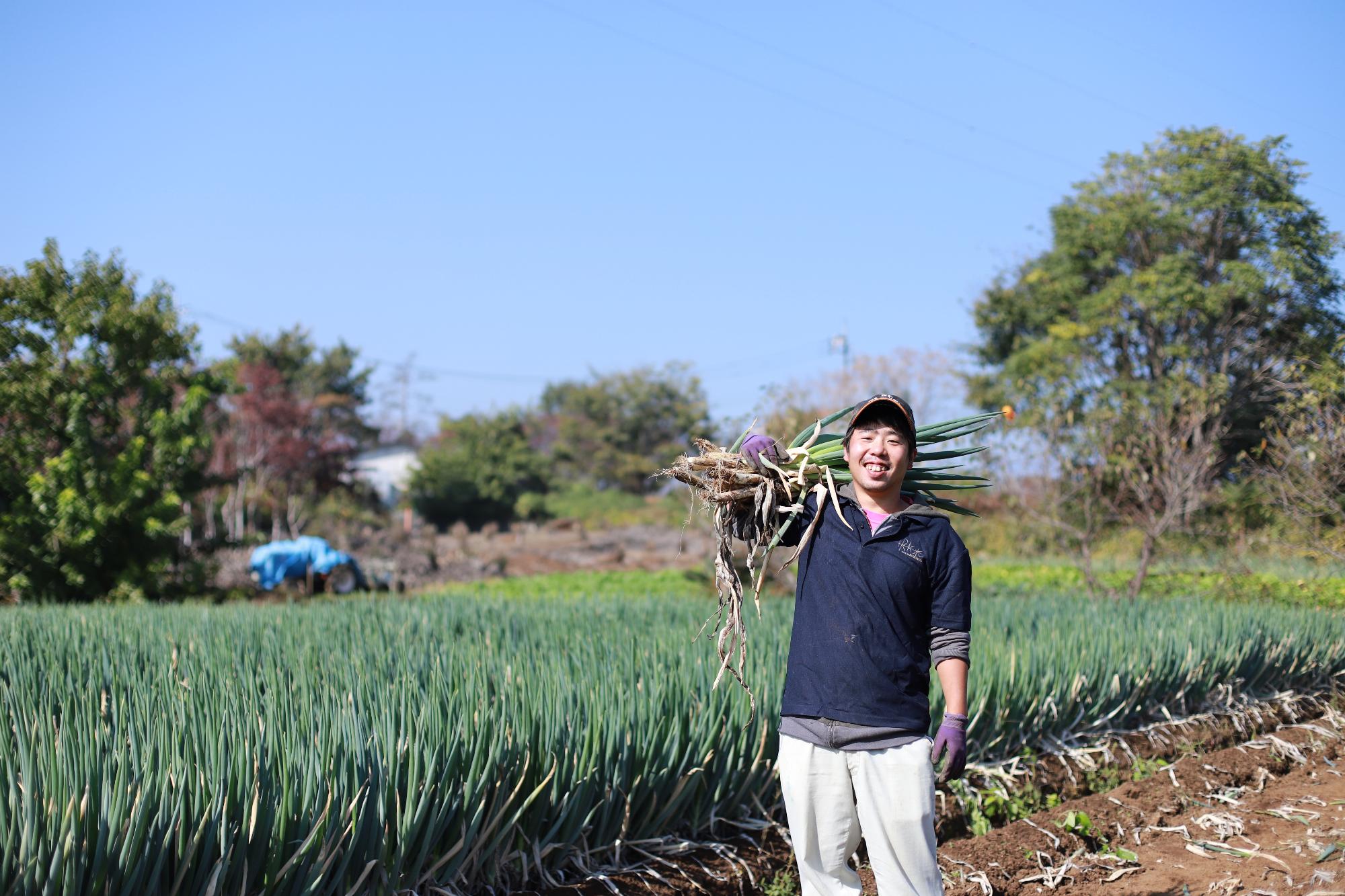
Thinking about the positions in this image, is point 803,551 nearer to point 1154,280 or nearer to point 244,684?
point 244,684

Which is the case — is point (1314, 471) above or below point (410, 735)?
above

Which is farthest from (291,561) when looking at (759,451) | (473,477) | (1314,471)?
(473,477)

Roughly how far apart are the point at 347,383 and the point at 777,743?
37037mm

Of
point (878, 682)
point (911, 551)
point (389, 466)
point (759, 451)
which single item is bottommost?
point (878, 682)

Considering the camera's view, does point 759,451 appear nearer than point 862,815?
No

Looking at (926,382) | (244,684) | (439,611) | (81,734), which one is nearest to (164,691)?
(244,684)

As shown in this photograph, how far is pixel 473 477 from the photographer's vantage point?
3416 cm

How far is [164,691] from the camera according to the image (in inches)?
156

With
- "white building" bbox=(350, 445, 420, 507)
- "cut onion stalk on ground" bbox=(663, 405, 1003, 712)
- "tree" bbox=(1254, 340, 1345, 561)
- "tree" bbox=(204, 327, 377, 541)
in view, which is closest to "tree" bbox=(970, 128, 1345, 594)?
"tree" bbox=(1254, 340, 1345, 561)

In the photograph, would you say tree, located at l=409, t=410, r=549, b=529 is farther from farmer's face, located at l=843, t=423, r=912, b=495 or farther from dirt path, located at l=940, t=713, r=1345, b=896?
farmer's face, located at l=843, t=423, r=912, b=495

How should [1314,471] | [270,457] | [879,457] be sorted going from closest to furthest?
1. [879,457]
2. [1314,471]
3. [270,457]

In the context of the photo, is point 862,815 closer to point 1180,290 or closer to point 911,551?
point 911,551

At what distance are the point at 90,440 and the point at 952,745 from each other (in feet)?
39.5

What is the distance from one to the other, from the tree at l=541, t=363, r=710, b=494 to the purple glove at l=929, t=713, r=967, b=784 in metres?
38.0
